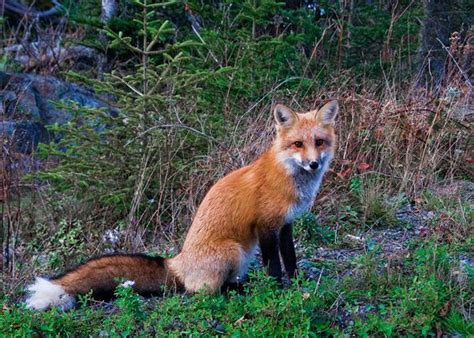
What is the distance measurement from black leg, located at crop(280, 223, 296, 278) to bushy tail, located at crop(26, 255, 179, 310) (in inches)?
34.0

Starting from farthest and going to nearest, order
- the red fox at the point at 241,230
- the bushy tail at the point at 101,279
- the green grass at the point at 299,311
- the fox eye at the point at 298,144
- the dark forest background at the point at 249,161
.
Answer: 1. the fox eye at the point at 298,144
2. the red fox at the point at 241,230
3. the bushy tail at the point at 101,279
4. the dark forest background at the point at 249,161
5. the green grass at the point at 299,311

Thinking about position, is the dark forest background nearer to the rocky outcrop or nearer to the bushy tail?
the bushy tail

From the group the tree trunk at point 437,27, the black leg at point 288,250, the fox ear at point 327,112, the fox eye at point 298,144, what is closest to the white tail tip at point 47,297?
the black leg at point 288,250

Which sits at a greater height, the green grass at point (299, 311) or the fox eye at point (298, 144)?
the fox eye at point (298, 144)

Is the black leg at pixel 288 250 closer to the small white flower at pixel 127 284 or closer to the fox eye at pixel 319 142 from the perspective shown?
the fox eye at pixel 319 142

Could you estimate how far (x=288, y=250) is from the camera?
4820mm

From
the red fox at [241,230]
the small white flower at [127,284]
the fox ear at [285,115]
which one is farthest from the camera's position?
the fox ear at [285,115]

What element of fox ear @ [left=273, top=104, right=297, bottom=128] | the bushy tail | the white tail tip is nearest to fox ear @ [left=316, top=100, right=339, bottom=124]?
fox ear @ [left=273, top=104, right=297, bottom=128]

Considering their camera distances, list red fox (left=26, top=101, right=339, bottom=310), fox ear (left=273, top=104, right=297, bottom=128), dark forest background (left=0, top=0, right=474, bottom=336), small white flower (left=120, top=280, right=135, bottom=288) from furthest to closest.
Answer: fox ear (left=273, top=104, right=297, bottom=128), red fox (left=26, top=101, right=339, bottom=310), small white flower (left=120, top=280, right=135, bottom=288), dark forest background (left=0, top=0, right=474, bottom=336)

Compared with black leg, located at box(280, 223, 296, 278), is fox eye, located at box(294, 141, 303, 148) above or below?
above

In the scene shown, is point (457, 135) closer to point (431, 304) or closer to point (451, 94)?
point (451, 94)

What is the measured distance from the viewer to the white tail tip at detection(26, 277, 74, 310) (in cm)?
438

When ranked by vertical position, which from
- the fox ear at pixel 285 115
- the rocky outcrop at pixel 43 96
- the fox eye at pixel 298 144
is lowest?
the rocky outcrop at pixel 43 96

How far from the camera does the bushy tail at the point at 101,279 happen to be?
4.43m
